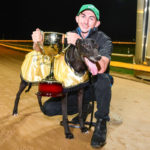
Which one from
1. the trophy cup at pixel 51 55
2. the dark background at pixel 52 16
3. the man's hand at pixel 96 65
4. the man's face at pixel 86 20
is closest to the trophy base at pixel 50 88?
the trophy cup at pixel 51 55

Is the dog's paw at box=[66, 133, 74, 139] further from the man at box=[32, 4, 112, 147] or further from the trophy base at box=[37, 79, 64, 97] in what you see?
the trophy base at box=[37, 79, 64, 97]

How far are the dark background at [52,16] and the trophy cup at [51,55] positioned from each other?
58.0m

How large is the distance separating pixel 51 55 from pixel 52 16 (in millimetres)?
84319

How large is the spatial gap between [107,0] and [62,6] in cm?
2054

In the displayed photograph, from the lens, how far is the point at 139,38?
7598 mm

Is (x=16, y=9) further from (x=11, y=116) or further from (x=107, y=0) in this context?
(x=11, y=116)

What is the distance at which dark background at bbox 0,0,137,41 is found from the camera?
210 feet

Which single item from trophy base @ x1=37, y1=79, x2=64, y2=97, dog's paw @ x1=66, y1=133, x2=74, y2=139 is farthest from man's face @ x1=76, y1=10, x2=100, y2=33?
dog's paw @ x1=66, y1=133, x2=74, y2=139

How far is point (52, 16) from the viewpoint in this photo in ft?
277

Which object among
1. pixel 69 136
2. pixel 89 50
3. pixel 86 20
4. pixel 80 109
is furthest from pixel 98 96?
pixel 86 20

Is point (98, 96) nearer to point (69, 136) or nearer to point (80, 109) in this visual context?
point (80, 109)

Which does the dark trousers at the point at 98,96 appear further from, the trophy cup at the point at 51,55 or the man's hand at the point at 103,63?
the trophy cup at the point at 51,55

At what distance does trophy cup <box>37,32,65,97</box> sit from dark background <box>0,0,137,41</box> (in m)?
58.0

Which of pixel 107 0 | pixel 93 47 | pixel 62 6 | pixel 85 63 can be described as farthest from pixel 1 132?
pixel 62 6
